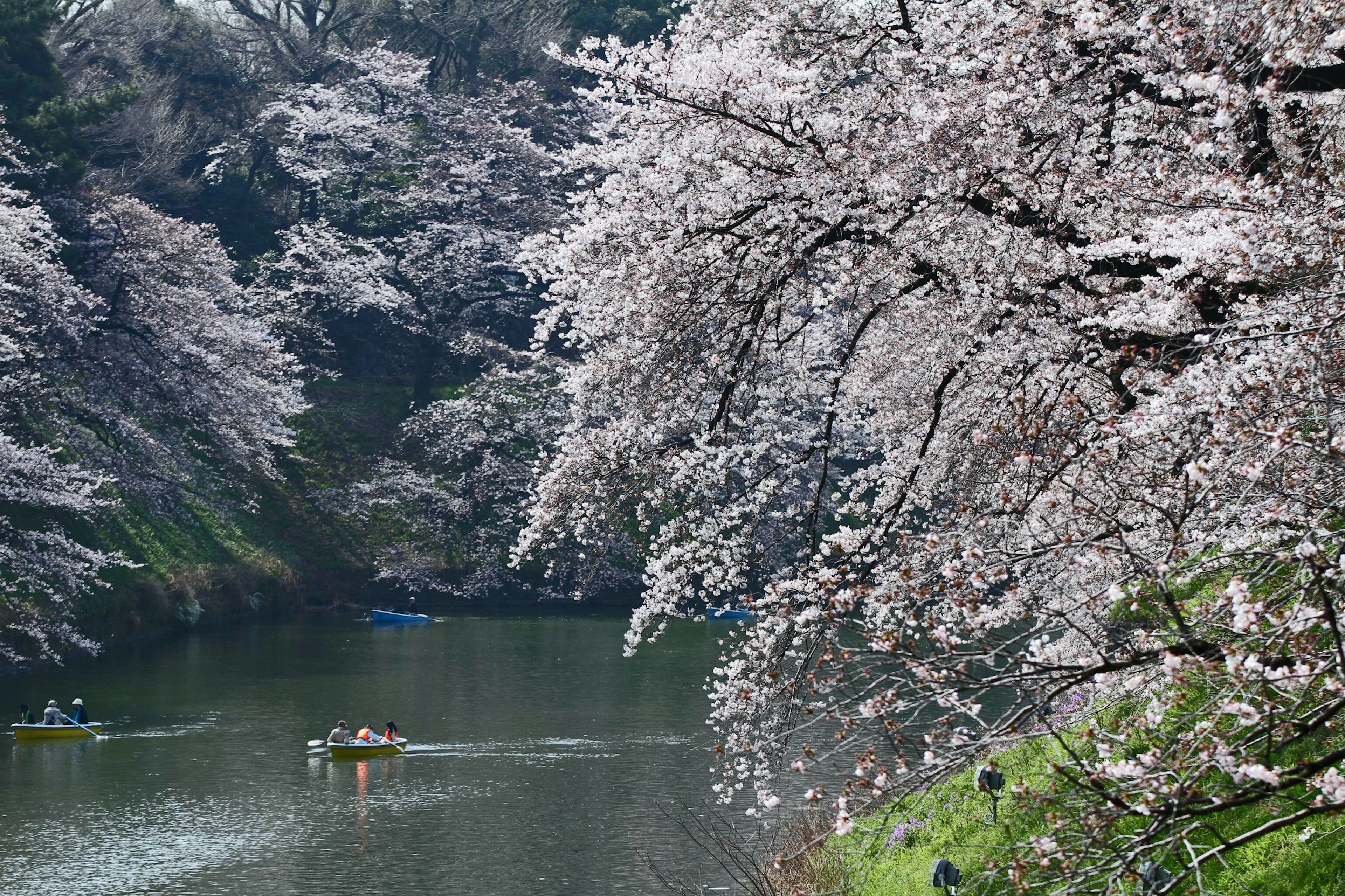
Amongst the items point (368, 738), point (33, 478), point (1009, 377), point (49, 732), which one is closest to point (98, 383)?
point (33, 478)

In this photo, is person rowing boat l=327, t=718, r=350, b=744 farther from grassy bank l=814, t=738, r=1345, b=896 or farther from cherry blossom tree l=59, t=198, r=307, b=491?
cherry blossom tree l=59, t=198, r=307, b=491

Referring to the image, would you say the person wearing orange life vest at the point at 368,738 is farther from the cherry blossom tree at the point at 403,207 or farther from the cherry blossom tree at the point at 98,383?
the cherry blossom tree at the point at 403,207

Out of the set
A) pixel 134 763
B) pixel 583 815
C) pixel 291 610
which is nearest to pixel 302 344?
pixel 291 610

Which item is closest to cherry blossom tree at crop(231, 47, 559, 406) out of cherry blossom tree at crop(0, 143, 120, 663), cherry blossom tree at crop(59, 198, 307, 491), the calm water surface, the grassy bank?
cherry blossom tree at crop(59, 198, 307, 491)

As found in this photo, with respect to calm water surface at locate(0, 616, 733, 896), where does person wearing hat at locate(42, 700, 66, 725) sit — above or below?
above

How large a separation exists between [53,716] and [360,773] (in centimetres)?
542

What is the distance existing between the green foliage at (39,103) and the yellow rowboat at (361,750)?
19.9 meters

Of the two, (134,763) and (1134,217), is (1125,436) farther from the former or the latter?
(134,763)

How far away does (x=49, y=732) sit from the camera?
72.8 feet

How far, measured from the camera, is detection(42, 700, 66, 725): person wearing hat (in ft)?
73.2

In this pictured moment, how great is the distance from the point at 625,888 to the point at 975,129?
9.66 meters

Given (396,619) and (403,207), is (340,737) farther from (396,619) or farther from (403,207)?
(403,207)

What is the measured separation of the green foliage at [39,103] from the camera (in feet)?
115

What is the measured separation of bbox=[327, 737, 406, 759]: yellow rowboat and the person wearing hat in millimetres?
4406
